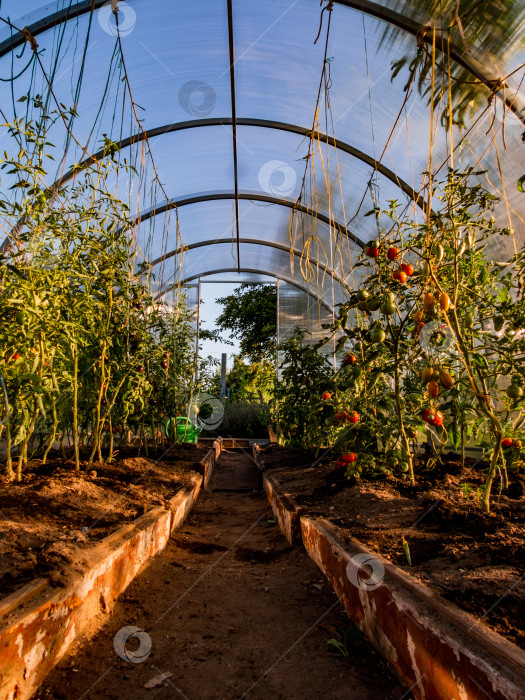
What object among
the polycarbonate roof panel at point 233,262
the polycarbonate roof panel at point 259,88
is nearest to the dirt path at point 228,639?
the polycarbonate roof panel at point 259,88

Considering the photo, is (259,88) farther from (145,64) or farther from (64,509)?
(64,509)

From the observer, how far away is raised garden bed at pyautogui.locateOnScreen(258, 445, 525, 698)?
3.08 feet

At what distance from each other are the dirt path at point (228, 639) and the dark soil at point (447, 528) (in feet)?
0.92

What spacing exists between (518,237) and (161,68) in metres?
3.45

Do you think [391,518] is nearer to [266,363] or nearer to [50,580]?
[50,580]

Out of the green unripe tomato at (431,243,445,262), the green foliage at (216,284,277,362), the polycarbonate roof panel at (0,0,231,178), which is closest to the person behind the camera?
the green unripe tomato at (431,243,445,262)

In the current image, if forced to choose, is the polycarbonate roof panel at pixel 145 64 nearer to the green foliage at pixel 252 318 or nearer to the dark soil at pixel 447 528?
the dark soil at pixel 447 528

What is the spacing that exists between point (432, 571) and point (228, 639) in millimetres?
679

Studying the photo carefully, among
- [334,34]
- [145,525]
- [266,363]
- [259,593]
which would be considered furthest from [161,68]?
[266,363]

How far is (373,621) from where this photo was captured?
133 centimetres

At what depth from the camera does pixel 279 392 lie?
4938 millimetres

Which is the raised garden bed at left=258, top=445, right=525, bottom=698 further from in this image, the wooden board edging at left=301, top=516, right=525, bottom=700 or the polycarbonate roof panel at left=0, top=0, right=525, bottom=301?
the polycarbonate roof panel at left=0, top=0, right=525, bottom=301

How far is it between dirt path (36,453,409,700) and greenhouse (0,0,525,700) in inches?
0.4

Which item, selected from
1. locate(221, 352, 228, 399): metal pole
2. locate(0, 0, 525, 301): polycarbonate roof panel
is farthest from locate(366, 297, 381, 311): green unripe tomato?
locate(221, 352, 228, 399): metal pole
